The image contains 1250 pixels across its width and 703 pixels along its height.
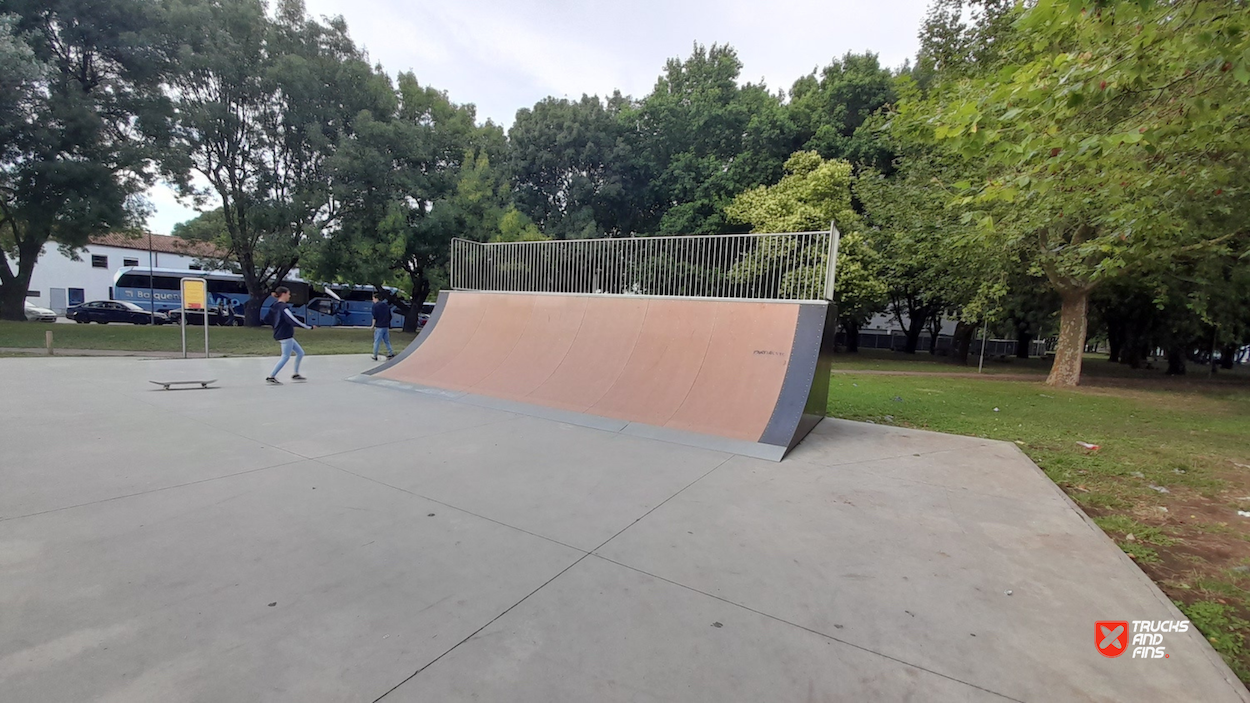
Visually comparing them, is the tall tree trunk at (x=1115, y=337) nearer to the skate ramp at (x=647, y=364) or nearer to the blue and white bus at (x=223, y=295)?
the skate ramp at (x=647, y=364)

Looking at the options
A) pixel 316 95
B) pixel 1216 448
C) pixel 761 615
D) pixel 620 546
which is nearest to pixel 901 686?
pixel 761 615

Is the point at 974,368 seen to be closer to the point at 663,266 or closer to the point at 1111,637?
the point at 663,266

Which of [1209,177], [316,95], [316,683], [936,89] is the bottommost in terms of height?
[316,683]

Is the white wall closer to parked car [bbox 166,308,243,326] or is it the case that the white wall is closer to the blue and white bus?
the blue and white bus

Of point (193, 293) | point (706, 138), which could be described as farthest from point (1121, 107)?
point (706, 138)

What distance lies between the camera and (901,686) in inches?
77.7

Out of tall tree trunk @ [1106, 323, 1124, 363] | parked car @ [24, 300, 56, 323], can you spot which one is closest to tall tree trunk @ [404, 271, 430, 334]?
parked car @ [24, 300, 56, 323]

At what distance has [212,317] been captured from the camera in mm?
28641

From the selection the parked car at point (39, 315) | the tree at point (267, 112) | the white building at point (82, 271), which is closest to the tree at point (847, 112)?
the tree at point (267, 112)

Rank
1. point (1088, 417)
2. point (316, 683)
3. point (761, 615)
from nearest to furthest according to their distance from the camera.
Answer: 1. point (316, 683)
2. point (761, 615)
3. point (1088, 417)

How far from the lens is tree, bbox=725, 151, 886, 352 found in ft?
53.1

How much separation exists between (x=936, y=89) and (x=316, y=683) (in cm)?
965

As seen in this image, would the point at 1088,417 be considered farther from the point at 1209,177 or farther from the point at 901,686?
the point at 901,686

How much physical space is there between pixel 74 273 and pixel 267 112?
2732cm
